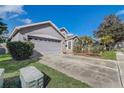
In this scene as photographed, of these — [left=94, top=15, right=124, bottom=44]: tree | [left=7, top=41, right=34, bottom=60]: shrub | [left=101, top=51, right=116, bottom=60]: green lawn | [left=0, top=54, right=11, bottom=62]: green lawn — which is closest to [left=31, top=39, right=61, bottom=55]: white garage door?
[left=7, top=41, right=34, bottom=60]: shrub

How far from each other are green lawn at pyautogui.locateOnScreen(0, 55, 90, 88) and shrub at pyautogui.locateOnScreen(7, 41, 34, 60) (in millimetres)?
509

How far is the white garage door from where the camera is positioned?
1087cm

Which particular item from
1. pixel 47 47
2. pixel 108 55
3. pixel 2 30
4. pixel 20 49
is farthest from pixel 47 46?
pixel 108 55

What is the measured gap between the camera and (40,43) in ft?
36.4

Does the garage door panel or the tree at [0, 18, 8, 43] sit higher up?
the tree at [0, 18, 8, 43]

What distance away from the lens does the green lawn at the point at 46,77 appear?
6.31 m

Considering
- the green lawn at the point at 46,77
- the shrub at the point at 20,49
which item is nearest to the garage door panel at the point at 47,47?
the shrub at the point at 20,49

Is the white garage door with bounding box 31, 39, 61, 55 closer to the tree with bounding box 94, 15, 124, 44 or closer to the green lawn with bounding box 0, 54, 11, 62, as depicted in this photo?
the green lawn with bounding box 0, 54, 11, 62

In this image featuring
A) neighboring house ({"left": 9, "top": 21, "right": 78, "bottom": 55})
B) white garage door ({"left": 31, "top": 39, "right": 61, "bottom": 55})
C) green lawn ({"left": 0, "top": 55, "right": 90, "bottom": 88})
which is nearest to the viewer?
green lawn ({"left": 0, "top": 55, "right": 90, "bottom": 88})

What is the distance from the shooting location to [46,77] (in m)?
7.16

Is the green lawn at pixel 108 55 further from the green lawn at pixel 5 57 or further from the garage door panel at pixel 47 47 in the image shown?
the green lawn at pixel 5 57

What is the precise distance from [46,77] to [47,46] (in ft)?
15.5

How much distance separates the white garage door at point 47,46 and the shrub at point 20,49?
0.40m
